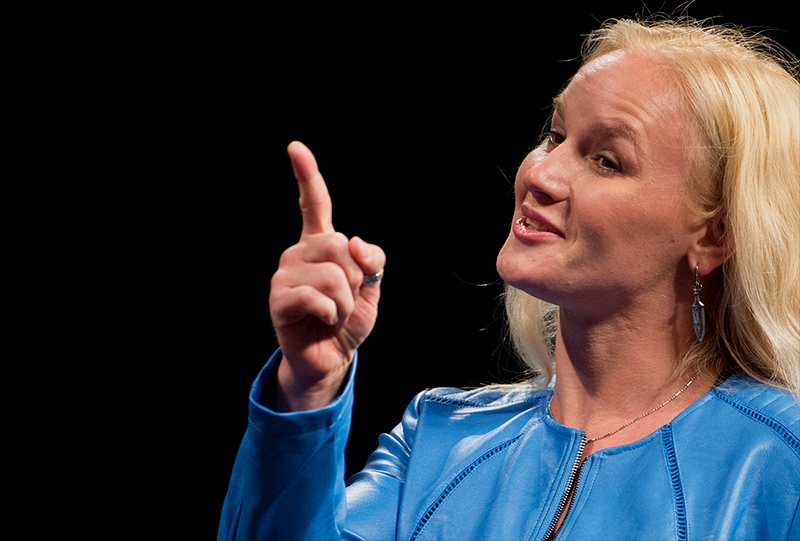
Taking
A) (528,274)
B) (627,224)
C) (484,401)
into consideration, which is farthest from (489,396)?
(627,224)

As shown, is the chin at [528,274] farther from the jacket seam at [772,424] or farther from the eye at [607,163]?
the jacket seam at [772,424]

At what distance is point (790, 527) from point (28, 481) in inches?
63.8

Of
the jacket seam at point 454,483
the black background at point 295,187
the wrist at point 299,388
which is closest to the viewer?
the wrist at point 299,388

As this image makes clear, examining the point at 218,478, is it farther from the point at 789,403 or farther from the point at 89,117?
the point at 789,403

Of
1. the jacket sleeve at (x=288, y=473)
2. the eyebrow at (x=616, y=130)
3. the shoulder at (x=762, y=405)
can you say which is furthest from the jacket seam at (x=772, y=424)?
the jacket sleeve at (x=288, y=473)

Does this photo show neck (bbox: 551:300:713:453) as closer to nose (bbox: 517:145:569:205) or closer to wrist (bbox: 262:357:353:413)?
nose (bbox: 517:145:569:205)

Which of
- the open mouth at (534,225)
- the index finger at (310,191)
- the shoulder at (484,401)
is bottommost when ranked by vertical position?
the shoulder at (484,401)

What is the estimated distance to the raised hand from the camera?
0.95 metres

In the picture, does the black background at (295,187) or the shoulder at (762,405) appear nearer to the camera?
the shoulder at (762,405)

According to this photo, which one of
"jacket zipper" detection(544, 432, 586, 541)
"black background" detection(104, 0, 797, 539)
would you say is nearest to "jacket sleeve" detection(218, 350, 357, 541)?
"jacket zipper" detection(544, 432, 586, 541)

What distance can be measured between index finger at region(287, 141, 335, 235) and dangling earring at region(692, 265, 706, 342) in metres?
0.64

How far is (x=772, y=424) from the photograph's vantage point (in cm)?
116

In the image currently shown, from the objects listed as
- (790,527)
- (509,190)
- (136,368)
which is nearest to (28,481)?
(136,368)

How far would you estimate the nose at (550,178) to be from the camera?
4.15 ft
